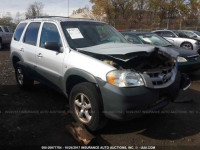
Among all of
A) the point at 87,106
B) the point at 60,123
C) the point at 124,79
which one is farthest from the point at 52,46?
the point at 124,79

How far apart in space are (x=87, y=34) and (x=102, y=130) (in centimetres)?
185

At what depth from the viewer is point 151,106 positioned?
9.90 feet

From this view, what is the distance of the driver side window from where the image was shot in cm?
391

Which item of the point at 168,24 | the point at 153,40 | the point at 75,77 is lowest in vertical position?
the point at 75,77

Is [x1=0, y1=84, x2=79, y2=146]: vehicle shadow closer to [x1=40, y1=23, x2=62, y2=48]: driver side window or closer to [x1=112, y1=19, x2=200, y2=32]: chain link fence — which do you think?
[x1=40, y1=23, x2=62, y2=48]: driver side window

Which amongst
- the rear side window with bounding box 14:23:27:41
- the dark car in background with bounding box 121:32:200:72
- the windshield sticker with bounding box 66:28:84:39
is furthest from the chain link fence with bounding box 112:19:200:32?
the windshield sticker with bounding box 66:28:84:39

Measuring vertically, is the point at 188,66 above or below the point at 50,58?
below

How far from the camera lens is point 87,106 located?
318 centimetres

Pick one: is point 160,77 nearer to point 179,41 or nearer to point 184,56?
point 184,56

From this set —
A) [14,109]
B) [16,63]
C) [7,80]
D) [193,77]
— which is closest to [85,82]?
[14,109]

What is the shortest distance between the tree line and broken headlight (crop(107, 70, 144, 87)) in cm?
2806

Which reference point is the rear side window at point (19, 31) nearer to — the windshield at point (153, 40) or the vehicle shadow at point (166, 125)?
the vehicle shadow at point (166, 125)

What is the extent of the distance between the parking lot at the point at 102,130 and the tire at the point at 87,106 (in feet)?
0.88

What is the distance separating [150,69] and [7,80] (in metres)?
5.03
